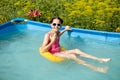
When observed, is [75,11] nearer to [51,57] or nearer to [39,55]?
[39,55]

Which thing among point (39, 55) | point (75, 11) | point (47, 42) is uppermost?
point (75, 11)

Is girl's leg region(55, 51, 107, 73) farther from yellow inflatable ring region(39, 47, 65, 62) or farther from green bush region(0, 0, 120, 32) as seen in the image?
green bush region(0, 0, 120, 32)

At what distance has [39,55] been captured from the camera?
7738 millimetres

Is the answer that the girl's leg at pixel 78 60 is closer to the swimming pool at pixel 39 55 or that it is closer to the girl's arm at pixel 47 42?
the swimming pool at pixel 39 55

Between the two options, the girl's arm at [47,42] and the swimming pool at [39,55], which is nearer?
the swimming pool at [39,55]

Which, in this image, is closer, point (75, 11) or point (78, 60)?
point (78, 60)

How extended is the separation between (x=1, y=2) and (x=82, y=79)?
570 cm

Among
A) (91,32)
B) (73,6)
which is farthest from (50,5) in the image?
(91,32)

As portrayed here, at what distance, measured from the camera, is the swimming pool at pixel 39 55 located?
680 centimetres

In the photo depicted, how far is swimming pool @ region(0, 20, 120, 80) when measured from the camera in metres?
6.80

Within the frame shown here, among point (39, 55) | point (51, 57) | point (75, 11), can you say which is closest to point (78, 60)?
point (51, 57)

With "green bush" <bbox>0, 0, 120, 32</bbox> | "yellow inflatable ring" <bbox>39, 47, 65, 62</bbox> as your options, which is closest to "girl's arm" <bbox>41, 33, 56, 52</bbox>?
"yellow inflatable ring" <bbox>39, 47, 65, 62</bbox>

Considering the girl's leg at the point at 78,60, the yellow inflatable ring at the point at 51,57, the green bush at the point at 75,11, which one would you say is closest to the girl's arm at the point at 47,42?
the yellow inflatable ring at the point at 51,57

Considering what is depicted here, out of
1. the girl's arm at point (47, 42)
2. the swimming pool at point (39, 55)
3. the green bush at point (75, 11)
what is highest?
the green bush at point (75, 11)
